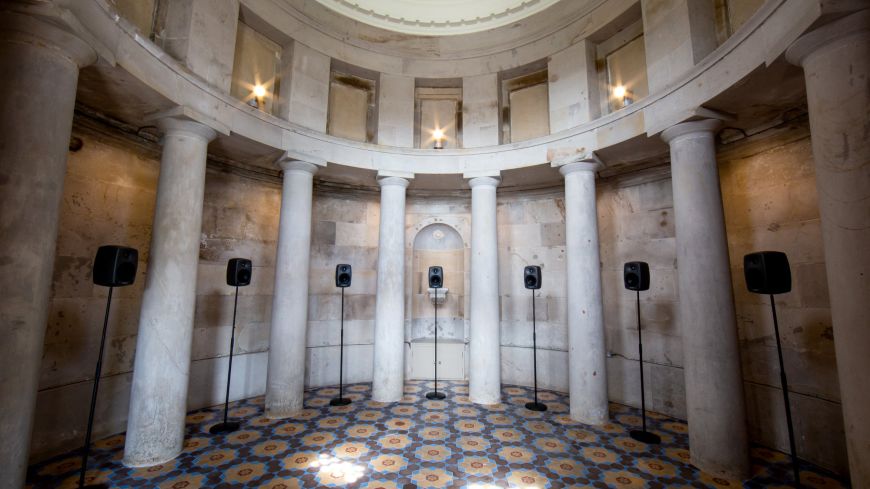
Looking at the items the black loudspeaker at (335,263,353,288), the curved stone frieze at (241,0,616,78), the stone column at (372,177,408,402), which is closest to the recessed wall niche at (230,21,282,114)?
the curved stone frieze at (241,0,616,78)

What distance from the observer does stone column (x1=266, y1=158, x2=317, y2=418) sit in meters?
5.59

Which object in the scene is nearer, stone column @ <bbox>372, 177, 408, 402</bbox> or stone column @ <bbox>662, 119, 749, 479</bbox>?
stone column @ <bbox>662, 119, 749, 479</bbox>

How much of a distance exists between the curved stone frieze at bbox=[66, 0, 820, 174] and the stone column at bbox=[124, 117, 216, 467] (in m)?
0.53

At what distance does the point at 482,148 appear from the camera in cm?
648

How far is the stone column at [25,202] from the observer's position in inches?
104

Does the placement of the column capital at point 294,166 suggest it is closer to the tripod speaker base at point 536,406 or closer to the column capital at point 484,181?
the column capital at point 484,181

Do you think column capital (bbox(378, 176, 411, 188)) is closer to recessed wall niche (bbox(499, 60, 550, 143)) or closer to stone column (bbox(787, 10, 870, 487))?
recessed wall niche (bbox(499, 60, 550, 143))

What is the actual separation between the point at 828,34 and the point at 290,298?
6.32 metres

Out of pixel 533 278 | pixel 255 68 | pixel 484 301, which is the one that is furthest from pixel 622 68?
pixel 255 68

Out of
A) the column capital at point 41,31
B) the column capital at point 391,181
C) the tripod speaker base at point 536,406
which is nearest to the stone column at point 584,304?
the tripod speaker base at point 536,406

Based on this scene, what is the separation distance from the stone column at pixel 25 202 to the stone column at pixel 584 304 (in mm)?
5772

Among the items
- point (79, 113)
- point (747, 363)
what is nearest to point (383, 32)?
point (79, 113)

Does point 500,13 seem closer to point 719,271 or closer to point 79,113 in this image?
point 719,271

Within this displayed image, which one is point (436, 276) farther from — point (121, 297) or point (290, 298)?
point (121, 297)
